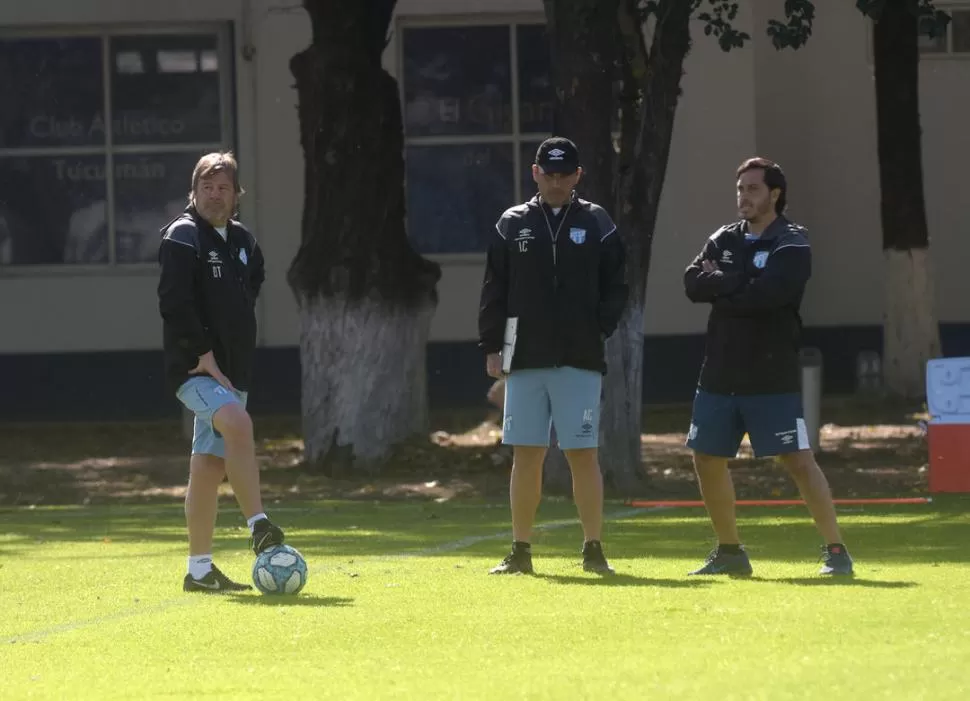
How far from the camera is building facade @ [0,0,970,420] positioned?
2306 cm

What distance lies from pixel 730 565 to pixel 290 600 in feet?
6.96

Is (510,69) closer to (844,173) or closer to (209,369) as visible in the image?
(844,173)

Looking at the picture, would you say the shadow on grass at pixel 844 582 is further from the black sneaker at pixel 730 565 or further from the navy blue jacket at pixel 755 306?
the navy blue jacket at pixel 755 306

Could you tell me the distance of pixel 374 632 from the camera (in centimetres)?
773

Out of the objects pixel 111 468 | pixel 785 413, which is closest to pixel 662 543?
pixel 785 413

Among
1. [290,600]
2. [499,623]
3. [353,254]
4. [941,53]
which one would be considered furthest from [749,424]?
[941,53]

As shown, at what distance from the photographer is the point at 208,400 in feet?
30.2

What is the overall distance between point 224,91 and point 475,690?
1772 centimetres

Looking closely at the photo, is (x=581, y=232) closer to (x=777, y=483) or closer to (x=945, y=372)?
(x=945, y=372)

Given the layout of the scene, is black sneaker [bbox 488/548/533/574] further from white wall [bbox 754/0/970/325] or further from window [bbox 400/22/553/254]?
white wall [bbox 754/0/970/325]

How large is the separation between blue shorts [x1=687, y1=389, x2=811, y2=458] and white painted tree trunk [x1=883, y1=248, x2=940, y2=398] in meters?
13.4

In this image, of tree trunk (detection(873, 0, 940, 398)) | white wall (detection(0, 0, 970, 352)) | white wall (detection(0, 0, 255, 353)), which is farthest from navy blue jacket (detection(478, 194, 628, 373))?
white wall (detection(0, 0, 255, 353))

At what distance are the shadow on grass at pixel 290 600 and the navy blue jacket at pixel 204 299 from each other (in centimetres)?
102

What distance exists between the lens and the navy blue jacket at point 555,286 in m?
9.55
